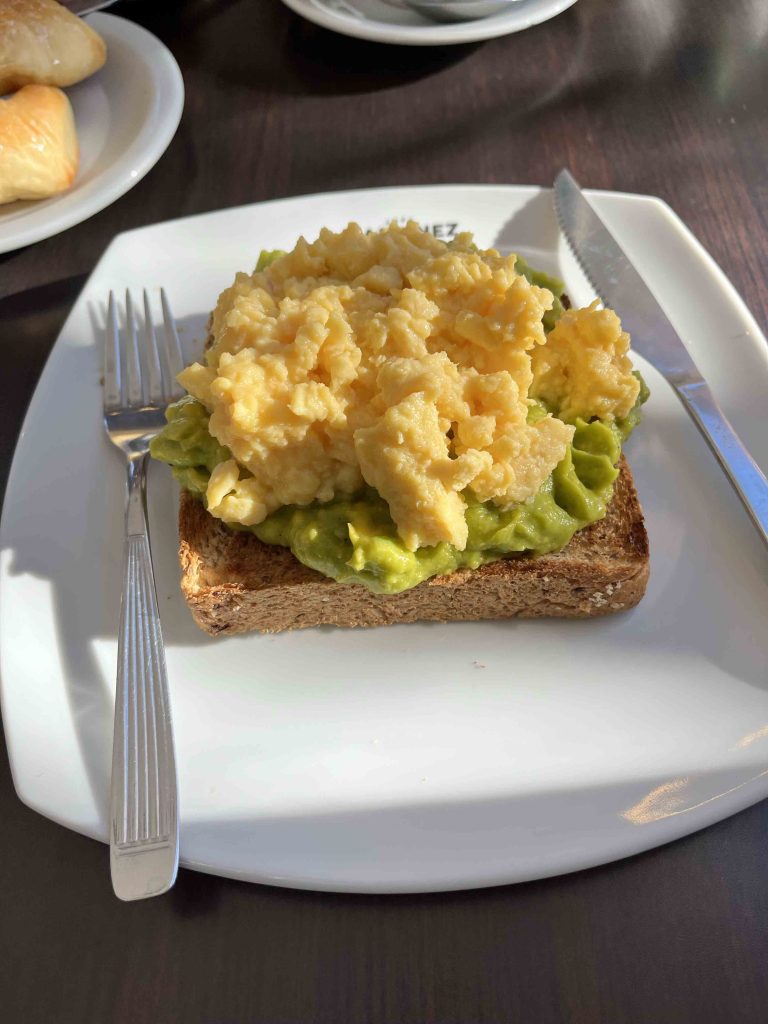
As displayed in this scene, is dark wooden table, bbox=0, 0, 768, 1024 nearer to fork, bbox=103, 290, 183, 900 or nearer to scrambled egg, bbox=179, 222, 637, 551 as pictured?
fork, bbox=103, 290, 183, 900

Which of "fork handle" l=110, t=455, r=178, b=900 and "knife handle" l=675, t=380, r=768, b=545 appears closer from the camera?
"fork handle" l=110, t=455, r=178, b=900

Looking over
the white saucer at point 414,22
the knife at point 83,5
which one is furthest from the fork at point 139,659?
the knife at point 83,5

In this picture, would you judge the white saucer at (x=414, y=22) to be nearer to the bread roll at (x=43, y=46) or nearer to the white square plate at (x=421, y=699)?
the bread roll at (x=43, y=46)

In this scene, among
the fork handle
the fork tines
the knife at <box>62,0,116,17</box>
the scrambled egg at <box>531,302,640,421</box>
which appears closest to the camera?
the fork handle

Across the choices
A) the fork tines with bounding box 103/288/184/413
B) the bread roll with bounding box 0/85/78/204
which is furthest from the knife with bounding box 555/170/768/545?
the bread roll with bounding box 0/85/78/204

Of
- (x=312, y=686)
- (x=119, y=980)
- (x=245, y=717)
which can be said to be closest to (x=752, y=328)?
(x=312, y=686)

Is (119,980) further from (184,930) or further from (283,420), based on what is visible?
(283,420)

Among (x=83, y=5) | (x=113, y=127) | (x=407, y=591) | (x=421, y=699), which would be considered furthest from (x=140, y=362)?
(x=83, y=5)
